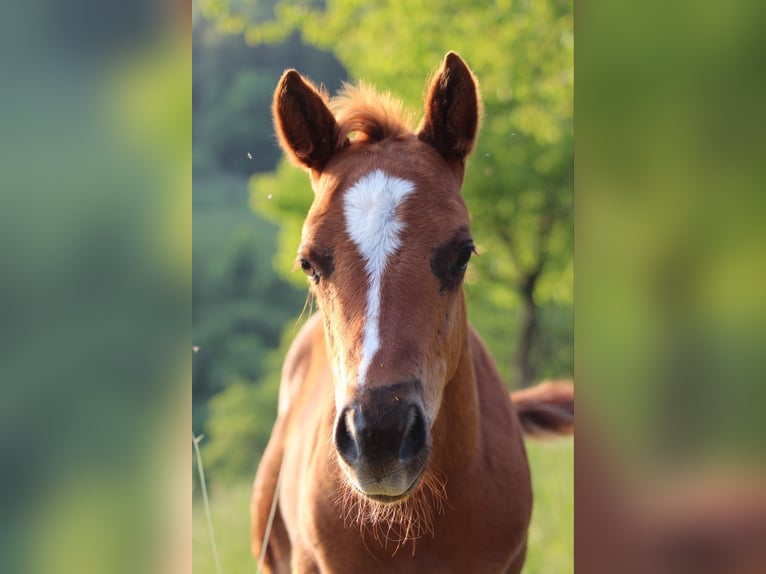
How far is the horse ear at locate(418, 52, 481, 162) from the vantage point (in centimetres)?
246

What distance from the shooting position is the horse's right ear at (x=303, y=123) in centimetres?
251

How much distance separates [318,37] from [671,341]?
5.64 metres

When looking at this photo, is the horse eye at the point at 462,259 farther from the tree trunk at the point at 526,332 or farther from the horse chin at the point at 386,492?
the tree trunk at the point at 526,332

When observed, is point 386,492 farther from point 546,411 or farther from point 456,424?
point 546,411

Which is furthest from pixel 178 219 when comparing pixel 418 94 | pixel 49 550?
pixel 418 94

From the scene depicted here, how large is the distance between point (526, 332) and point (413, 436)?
5918 mm

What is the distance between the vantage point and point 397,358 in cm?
201

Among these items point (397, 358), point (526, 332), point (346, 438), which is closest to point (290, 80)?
point (397, 358)

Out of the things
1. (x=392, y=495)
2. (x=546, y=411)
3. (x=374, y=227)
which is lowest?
(x=546, y=411)

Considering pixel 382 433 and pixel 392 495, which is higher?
pixel 382 433

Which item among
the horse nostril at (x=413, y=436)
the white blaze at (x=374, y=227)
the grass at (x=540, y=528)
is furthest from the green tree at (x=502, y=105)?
the horse nostril at (x=413, y=436)

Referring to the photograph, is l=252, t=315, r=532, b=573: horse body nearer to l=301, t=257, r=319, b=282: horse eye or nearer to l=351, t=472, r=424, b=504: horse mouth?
l=351, t=472, r=424, b=504: horse mouth

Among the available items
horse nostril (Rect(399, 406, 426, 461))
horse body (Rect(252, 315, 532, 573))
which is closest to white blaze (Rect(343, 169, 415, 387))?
horse nostril (Rect(399, 406, 426, 461))

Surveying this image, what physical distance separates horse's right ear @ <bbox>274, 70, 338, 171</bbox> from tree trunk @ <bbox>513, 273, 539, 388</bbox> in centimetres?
516
